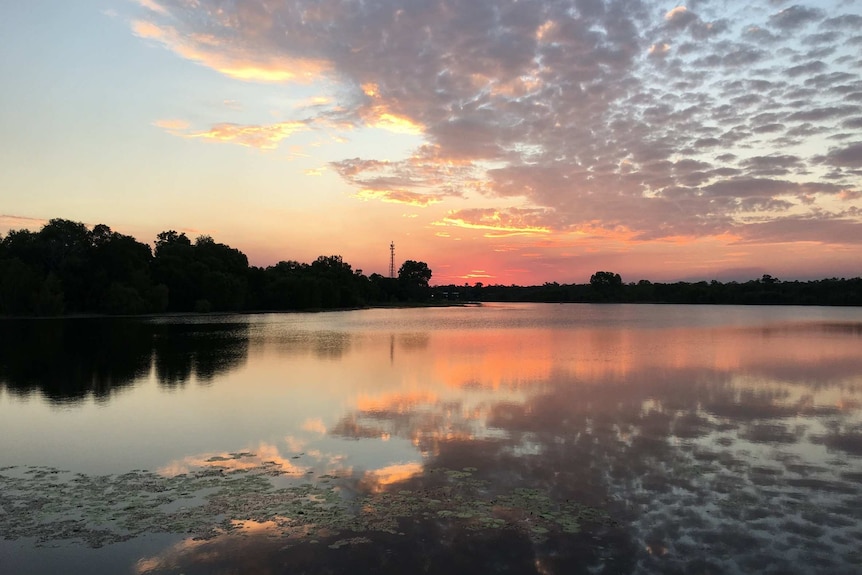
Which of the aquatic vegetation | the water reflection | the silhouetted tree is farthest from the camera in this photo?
the silhouetted tree

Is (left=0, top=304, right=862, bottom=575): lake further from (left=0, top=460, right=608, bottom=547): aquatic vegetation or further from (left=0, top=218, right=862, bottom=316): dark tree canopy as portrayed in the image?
(left=0, top=218, right=862, bottom=316): dark tree canopy

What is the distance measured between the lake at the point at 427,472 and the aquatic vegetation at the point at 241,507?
0.14ft

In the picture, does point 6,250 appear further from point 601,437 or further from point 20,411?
point 601,437

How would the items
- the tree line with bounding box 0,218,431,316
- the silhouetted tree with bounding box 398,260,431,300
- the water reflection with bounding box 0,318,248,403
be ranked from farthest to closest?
the silhouetted tree with bounding box 398,260,431,300, the tree line with bounding box 0,218,431,316, the water reflection with bounding box 0,318,248,403

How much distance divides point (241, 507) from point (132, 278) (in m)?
80.1

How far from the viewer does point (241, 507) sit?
8.59 m

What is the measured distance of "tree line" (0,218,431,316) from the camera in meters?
67.1

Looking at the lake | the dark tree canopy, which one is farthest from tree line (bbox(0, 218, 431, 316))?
the lake

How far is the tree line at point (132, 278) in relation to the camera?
2643 inches

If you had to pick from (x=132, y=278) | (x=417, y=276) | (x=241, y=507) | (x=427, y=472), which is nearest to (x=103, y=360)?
(x=241, y=507)

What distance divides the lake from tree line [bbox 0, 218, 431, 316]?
51.7 m

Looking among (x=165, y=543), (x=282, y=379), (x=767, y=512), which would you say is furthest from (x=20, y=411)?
(x=767, y=512)

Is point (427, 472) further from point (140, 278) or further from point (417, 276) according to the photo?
point (417, 276)

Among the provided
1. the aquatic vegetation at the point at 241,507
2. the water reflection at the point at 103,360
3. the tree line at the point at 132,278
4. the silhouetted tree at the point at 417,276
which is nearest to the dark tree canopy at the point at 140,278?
the tree line at the point at 132,278
